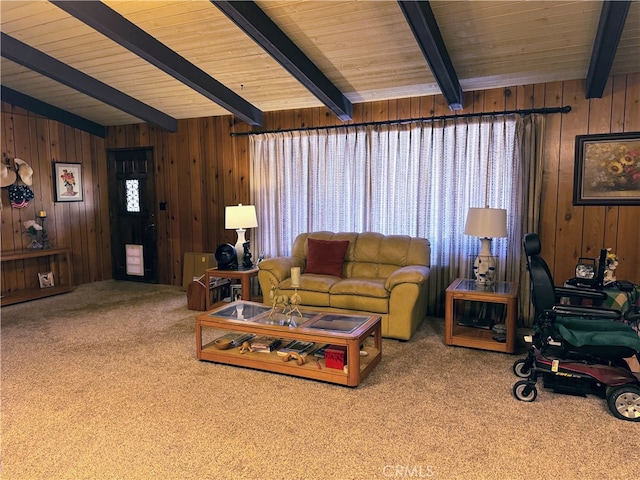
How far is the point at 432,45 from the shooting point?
3248 millimetres

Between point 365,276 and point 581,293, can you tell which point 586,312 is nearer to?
point 581,293

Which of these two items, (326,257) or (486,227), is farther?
(326,257)

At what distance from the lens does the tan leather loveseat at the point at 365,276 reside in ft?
12.7

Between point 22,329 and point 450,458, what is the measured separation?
13.6 ft

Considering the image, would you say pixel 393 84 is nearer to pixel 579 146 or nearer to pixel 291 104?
pixel 291 104

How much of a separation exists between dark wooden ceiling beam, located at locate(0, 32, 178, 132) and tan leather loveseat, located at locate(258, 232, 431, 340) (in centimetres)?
255

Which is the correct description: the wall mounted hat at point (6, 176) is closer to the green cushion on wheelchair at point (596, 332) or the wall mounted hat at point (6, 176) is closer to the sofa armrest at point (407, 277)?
the sofa armrest at point (407, 277)

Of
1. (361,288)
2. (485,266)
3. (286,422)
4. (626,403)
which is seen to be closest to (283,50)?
(361,288)

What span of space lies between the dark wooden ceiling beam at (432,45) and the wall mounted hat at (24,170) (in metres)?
5.08

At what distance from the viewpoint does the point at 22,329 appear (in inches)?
170

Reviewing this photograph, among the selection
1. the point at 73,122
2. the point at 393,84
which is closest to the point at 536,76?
the point at 393,84

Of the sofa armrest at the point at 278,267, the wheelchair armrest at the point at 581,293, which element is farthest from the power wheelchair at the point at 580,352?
the sofa armrest at the point at 278,267

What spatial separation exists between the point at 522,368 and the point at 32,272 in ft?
19.4

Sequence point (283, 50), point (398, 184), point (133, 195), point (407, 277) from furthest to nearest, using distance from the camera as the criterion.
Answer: point (133, 195)
point (398, 184)
point (407, 277)
point (283, 50)
